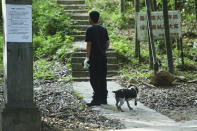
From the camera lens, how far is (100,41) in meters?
8.12

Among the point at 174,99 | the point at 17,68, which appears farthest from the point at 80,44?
the point at 17,68

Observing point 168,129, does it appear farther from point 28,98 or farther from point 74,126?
point 28,98

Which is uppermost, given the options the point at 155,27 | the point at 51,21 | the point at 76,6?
the point at 76,6

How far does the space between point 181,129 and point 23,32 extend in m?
2.87

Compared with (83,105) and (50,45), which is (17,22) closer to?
(83,105)

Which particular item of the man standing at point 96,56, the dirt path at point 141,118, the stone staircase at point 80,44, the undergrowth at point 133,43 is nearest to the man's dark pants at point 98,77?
the man standing at point 96,56

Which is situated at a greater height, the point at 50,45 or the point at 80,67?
the point at 50,45

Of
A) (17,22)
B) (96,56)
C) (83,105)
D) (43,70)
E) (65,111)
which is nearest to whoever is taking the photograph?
(17,22)

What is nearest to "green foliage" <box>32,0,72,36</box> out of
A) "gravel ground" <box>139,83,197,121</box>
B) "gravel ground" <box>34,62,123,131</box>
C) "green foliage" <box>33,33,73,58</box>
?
"green foliage" <box>33,33,73,58</box>

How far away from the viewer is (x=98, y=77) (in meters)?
8.20

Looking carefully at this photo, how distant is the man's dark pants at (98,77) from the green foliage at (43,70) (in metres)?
3.95

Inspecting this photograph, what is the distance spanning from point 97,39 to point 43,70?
512cm

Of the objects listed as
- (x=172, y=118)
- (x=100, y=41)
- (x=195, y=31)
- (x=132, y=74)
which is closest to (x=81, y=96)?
(x=100, y=41)

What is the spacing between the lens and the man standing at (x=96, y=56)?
8.02 metres
